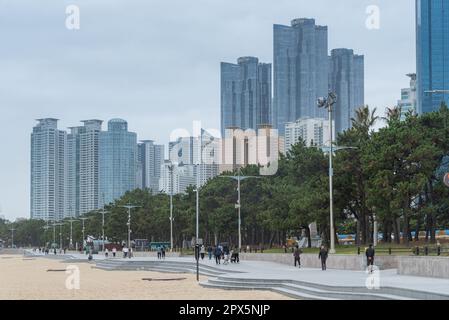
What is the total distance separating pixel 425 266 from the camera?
33.0m

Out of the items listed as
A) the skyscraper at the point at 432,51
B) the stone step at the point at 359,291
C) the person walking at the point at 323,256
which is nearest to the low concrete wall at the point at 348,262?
the person walking at the point at 323,256

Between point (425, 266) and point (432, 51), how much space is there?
6658 inches

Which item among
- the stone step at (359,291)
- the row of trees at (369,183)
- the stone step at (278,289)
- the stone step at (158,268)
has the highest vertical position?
the row of trees at (369,183)

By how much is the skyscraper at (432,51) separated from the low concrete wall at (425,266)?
158 meters

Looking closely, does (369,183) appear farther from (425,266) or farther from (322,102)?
(425,266)

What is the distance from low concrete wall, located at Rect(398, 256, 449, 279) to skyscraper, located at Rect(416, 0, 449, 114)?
158460mm

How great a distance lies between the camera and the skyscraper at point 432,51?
192m

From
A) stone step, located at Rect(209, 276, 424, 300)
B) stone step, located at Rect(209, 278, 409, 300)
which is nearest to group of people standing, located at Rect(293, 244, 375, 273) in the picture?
stone step, located at Rect(209, 276, 424, 300)

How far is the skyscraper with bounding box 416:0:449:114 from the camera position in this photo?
192 m

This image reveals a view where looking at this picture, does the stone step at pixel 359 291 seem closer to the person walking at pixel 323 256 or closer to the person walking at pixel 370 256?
the person walking at pixel 370 256

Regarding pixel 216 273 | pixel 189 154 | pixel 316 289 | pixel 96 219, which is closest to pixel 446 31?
pixel 96 219

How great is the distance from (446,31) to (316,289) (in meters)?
180

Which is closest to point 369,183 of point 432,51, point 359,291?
point 359,291
